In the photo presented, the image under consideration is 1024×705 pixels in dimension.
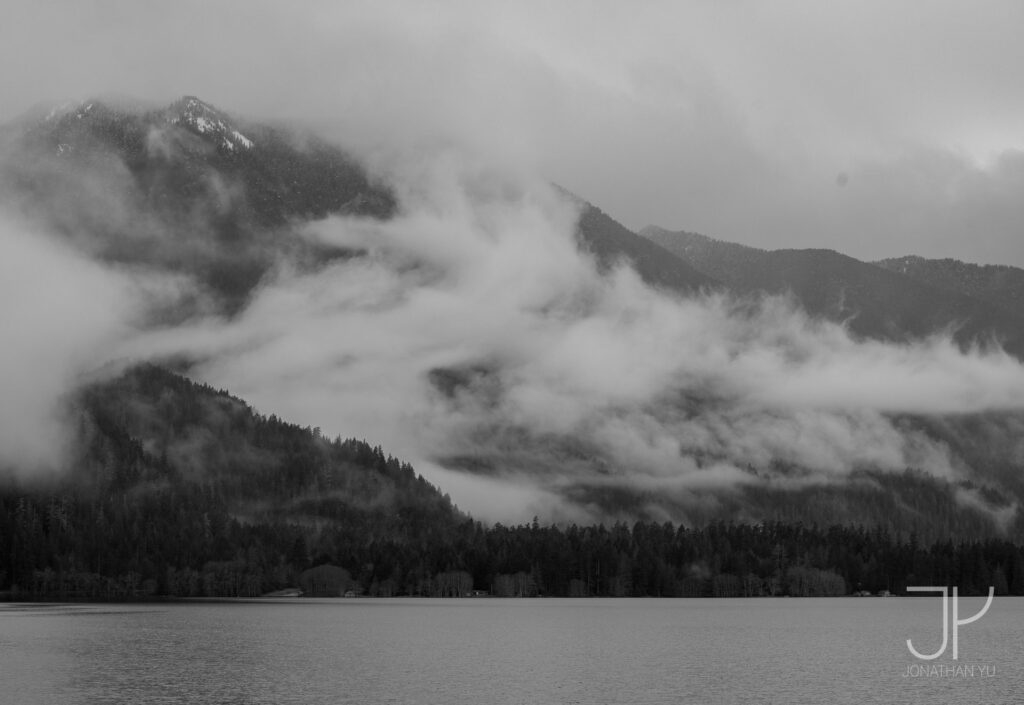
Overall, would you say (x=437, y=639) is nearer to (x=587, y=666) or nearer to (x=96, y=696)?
(x=587, y=666)

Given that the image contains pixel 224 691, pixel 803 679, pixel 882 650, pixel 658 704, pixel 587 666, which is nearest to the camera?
pixel 658 704

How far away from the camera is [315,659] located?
6344 inches

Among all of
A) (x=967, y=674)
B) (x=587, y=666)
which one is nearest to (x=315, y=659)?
(x=587, y=666)

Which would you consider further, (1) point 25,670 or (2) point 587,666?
(2) point 587,666

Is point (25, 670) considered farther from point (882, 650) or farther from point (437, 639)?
point (882, 650)

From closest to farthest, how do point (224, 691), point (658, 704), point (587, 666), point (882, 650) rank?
point (658, 704) < point (224, 691) < point (587, 666) < point (882, 650)

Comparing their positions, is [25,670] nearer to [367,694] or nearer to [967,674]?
[367,694]

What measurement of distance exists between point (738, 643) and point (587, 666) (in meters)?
47.0

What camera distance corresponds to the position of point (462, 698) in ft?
396

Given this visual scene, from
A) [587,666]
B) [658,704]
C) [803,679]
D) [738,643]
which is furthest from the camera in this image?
[738,643]

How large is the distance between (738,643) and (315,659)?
68247mm

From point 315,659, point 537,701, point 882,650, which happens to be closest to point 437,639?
point 315,659

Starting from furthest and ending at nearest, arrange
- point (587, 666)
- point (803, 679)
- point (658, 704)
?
point (587, 666) → point (803, 679) → point (658, 704)

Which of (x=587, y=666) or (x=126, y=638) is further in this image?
(x=126, y=638)
